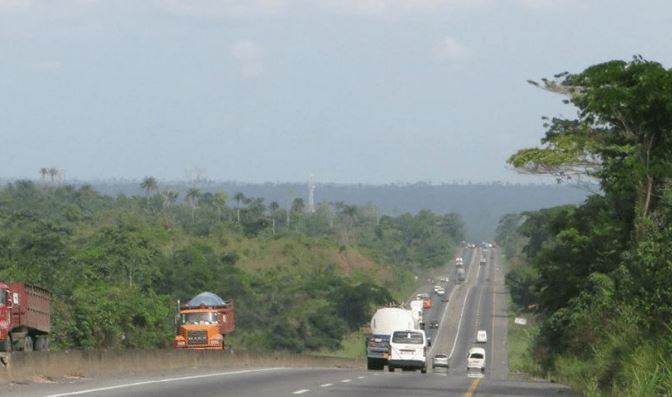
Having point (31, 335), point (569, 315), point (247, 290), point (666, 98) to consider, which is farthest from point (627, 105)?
point (247, 290)

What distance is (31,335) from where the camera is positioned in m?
45.9

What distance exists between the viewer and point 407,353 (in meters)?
58.5

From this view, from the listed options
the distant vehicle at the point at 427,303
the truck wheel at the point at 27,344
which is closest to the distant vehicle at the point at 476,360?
the truck wheel at the point at 27,344

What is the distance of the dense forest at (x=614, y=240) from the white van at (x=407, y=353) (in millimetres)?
5798

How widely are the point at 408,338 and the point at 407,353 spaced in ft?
2.22

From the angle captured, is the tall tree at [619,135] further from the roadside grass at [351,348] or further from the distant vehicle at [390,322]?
the roadside grass at [351,348]

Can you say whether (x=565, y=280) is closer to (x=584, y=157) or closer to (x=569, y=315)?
(x=569, y=315)

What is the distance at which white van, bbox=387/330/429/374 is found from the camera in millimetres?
58344

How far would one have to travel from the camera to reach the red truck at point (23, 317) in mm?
40781

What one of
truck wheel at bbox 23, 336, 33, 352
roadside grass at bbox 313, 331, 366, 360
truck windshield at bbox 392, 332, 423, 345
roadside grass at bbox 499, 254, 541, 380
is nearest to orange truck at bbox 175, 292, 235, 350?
truck windshield at bbox 392, 332, 423, 345

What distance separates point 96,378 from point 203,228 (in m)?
159

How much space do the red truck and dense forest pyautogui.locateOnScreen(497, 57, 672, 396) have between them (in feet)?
51.6

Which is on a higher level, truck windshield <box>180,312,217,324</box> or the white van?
truck windshield <box>180,312,217,324</box>

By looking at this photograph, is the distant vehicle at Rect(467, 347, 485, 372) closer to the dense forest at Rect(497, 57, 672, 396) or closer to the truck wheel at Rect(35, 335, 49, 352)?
the dense forest at Rect(497, 57, 672, 396)
